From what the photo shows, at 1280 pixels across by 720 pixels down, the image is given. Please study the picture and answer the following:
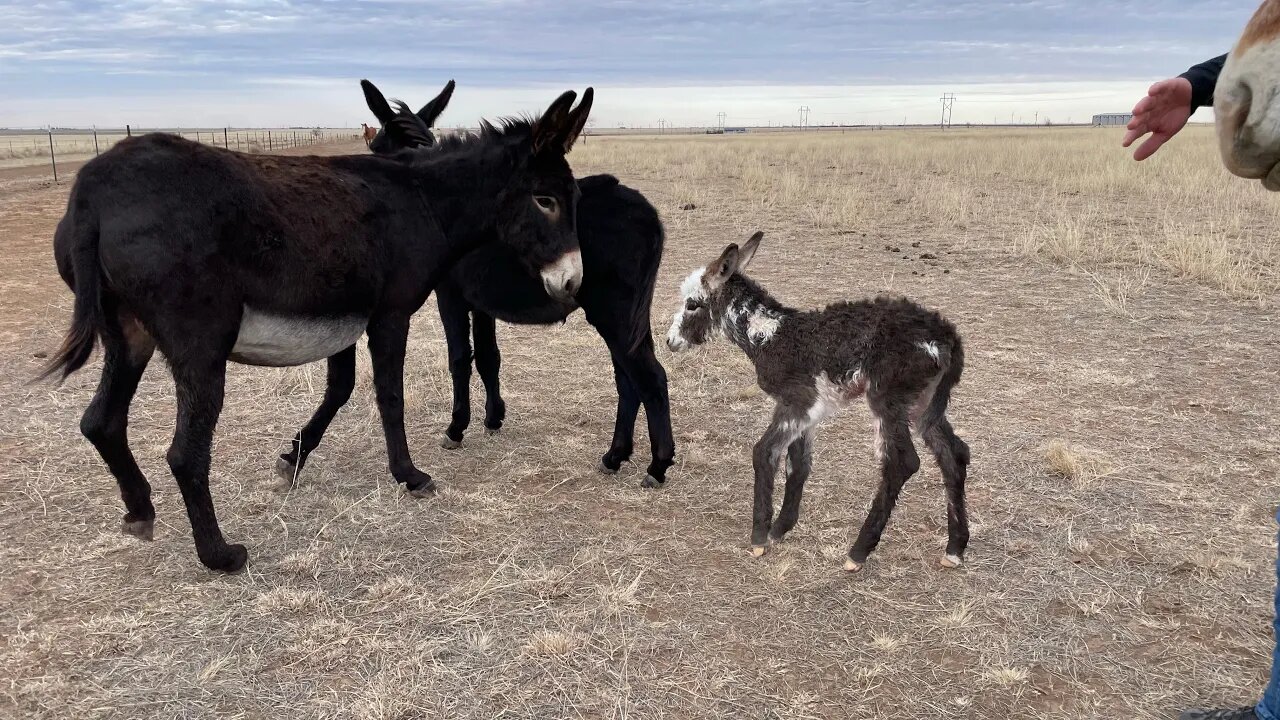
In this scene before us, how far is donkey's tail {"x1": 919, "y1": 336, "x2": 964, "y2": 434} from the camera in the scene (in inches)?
133

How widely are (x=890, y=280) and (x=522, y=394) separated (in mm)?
5528

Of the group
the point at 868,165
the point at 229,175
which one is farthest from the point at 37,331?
the point at 868,165

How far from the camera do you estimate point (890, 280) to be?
948 cm

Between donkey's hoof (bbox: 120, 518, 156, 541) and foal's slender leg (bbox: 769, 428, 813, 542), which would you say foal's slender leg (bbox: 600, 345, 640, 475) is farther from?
donkey's hoof (bbox: 120, 518, 156, 541)

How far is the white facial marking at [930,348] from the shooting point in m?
3.34

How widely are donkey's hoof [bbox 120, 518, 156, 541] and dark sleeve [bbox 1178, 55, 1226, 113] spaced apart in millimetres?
4944

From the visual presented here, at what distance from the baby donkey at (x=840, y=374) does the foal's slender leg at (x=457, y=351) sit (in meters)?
1.66

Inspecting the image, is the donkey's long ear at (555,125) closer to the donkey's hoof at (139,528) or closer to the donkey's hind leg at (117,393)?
the donkey's hind leg at (117,393)

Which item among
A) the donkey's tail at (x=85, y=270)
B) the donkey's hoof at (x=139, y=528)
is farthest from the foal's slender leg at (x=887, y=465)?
the donkey's hoof at (x=139, y=528)

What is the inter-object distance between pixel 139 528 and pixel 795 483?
3.33 metres

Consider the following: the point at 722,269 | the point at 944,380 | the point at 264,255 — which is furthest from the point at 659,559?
the point at 264,255

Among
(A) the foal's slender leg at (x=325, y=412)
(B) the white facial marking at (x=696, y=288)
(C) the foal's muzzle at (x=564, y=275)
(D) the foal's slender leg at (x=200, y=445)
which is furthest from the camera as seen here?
(A) the foal's slender leg at (x=325, y=412)

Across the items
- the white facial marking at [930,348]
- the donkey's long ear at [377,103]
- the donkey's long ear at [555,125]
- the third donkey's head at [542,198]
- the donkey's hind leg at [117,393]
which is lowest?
the donkey's hind leg at [117,393]

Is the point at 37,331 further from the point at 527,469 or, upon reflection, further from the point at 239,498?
the point at 527,469
